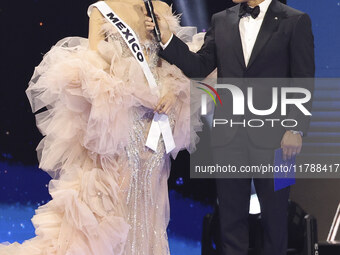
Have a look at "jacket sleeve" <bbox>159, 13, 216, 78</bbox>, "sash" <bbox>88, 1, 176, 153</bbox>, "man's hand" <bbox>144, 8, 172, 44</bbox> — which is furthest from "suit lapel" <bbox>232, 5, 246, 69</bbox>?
"sash" <bbox>88, 1, 176, 153</bbox>

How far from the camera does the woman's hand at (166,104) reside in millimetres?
2977

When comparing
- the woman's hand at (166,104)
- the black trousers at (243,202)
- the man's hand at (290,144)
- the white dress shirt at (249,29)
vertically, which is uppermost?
the white dress shirt at (249,29)

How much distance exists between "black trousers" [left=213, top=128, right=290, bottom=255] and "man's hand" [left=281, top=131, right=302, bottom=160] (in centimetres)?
7

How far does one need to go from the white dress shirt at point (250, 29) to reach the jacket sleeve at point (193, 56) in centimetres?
20

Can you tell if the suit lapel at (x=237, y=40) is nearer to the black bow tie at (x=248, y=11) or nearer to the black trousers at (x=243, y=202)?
the black bow tie at (x=248, y=11)

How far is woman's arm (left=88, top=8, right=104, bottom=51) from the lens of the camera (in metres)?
2.95

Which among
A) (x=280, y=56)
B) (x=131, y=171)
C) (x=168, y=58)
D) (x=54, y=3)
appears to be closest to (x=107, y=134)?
(x=131, y=171)

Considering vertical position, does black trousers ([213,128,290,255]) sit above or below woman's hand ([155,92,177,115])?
below

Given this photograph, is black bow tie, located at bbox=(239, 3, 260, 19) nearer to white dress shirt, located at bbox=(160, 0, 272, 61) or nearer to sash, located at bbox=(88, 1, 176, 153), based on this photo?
white dress shirt, located at bbox=(160, 0, 272, 61)

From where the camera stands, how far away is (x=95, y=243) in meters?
2.87

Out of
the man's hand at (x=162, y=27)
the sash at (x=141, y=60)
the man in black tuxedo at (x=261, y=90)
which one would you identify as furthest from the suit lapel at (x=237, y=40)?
the sash at (x=141, y=60)

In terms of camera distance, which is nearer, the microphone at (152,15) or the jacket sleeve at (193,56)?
the microphone at (152,15)

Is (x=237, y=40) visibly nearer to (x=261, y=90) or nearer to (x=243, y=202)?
(x=261, y=90)

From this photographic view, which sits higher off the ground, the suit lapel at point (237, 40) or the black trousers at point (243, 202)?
the suit lapel at point (237, 40)
